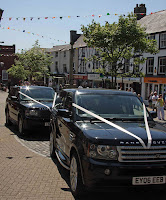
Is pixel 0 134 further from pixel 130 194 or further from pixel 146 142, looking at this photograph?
pixel 146 142

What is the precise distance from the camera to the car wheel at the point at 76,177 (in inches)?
162

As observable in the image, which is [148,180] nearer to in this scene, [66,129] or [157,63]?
[66,129]

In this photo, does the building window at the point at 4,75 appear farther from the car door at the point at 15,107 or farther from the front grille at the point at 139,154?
the front grille at the point at 139,154

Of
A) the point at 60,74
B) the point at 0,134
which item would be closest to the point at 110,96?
the point at 0,134

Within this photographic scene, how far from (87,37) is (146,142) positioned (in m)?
16.9

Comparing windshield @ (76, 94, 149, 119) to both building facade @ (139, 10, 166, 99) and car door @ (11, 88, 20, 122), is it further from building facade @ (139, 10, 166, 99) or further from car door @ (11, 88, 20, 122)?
building facade @ (139, 10, 166, 99)

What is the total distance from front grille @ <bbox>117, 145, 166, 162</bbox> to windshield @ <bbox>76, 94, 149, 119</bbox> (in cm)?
120

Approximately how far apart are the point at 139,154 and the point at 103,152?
0.51 meters

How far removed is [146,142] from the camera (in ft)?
12.8

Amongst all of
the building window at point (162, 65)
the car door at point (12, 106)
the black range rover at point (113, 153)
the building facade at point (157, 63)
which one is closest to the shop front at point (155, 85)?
the building facade at point (157, 63)

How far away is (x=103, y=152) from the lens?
12.6 feet

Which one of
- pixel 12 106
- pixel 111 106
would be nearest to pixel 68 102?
pixel 111 106

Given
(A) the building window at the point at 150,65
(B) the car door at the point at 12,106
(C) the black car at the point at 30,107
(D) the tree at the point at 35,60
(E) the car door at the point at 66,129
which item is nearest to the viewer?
(E) the car door at the point at 66,129

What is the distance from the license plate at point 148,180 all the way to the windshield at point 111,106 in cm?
143
